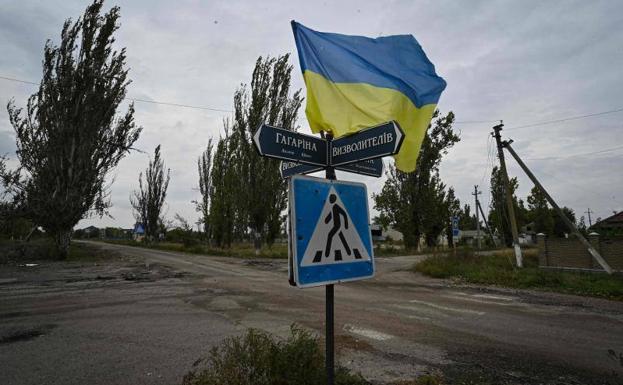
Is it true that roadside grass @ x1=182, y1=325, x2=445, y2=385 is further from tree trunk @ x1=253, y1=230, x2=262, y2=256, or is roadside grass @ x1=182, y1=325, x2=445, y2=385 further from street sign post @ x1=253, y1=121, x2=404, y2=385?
tree trunk @ x1=253, y1=230, x2=262, y2=256

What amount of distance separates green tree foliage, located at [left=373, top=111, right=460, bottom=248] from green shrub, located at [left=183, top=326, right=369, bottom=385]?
28.1m

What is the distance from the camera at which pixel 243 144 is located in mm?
26734

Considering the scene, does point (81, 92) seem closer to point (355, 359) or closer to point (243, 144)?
point (243, 144)

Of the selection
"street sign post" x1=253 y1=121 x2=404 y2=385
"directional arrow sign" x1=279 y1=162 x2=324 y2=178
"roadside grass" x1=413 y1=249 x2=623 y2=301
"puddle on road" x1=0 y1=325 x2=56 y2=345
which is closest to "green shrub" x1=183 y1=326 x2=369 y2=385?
"street sign post" x1=253 y1=121 x2=404 y2=385

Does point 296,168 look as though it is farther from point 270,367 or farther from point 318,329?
point 318,329

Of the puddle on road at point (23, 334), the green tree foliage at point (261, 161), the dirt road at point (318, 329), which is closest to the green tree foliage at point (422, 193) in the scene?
the green tree foliage at point (261, 161)

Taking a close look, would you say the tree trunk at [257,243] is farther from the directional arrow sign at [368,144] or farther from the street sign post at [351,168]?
the directional arrow sign at [368,144]

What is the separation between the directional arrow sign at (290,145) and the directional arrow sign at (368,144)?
126 mm

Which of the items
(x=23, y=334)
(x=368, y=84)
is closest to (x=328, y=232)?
(x=368, y=84)

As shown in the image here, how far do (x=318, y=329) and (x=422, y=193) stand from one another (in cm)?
2599

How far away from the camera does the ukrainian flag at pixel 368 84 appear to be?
3.64 meters

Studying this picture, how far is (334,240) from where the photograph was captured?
2441mm

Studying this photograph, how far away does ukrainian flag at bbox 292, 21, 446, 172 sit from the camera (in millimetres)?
3641

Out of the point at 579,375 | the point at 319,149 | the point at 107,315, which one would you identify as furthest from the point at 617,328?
the point at 107,315
